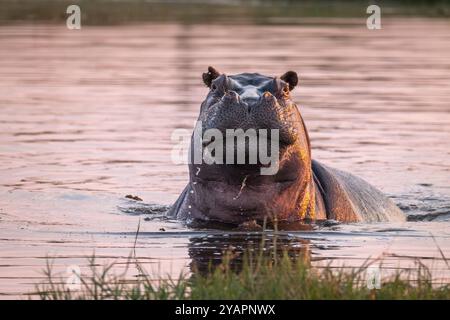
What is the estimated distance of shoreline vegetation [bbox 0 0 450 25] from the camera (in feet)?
130

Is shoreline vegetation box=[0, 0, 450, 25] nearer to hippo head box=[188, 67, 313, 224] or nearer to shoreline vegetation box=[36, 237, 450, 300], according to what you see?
hippo head box=[188, 67, 313, 224]

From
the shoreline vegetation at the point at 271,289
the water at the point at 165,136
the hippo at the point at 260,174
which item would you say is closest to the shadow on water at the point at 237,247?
the water at the point at 165,136

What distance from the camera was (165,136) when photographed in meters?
14.9

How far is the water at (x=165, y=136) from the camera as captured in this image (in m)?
8.34

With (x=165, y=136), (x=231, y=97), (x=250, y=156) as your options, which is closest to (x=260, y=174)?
(x=250, y=156)

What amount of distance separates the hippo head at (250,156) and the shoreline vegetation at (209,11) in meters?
29.4

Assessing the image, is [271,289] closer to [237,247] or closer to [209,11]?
[237,247]

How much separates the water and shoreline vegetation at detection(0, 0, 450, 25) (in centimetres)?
751

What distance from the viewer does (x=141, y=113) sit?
671 inches

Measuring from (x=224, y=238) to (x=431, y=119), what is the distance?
8.39 m

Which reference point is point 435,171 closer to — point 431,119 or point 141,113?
point 431,119

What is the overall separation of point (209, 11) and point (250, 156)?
38.0m
